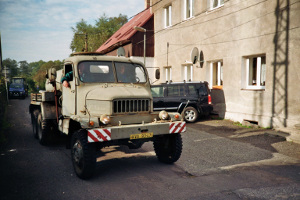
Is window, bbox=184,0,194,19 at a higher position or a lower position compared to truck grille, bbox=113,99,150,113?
higher

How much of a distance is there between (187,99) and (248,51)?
132 inches

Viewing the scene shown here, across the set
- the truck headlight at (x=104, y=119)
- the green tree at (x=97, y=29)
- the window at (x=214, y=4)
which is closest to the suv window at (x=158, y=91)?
the window at (x=214, y=4)

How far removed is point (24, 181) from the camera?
4824 millimetres

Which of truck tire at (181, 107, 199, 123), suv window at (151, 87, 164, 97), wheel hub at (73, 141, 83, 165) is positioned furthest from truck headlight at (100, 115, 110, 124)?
suv window at (151, 87, 164, 97)

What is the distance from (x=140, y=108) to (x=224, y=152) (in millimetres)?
3031

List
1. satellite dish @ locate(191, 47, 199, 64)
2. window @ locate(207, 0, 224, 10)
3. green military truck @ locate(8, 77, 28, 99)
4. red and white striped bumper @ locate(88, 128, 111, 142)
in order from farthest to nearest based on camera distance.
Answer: green military truck @ locate(8, 77, 28, 99)
satellite dish @ locate(191, 47, 199, 64)
window @ locate(207, 0, 224, 10)
red and white striped bumper @ locate(88, 128, 111, 142)

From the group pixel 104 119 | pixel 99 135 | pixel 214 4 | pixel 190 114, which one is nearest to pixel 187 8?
pixel 214 4

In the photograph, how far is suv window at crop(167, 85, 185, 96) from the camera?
Result: 1212 centimetres

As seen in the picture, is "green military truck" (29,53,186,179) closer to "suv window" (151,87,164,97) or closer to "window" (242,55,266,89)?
"suv window" (151,87,164,97)

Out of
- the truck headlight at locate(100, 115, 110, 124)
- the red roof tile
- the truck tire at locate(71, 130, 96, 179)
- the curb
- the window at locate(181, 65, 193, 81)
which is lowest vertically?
the curb

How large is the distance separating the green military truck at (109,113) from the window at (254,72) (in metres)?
6.56

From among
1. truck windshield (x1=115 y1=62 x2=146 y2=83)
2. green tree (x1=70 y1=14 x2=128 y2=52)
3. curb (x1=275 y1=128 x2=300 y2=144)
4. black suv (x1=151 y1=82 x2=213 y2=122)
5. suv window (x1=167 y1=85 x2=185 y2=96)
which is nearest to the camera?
truck windshield (x1=115 y1=62 x2=146 y2=83)

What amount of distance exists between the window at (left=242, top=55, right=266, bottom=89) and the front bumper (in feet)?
22.6

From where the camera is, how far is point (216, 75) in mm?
13766
